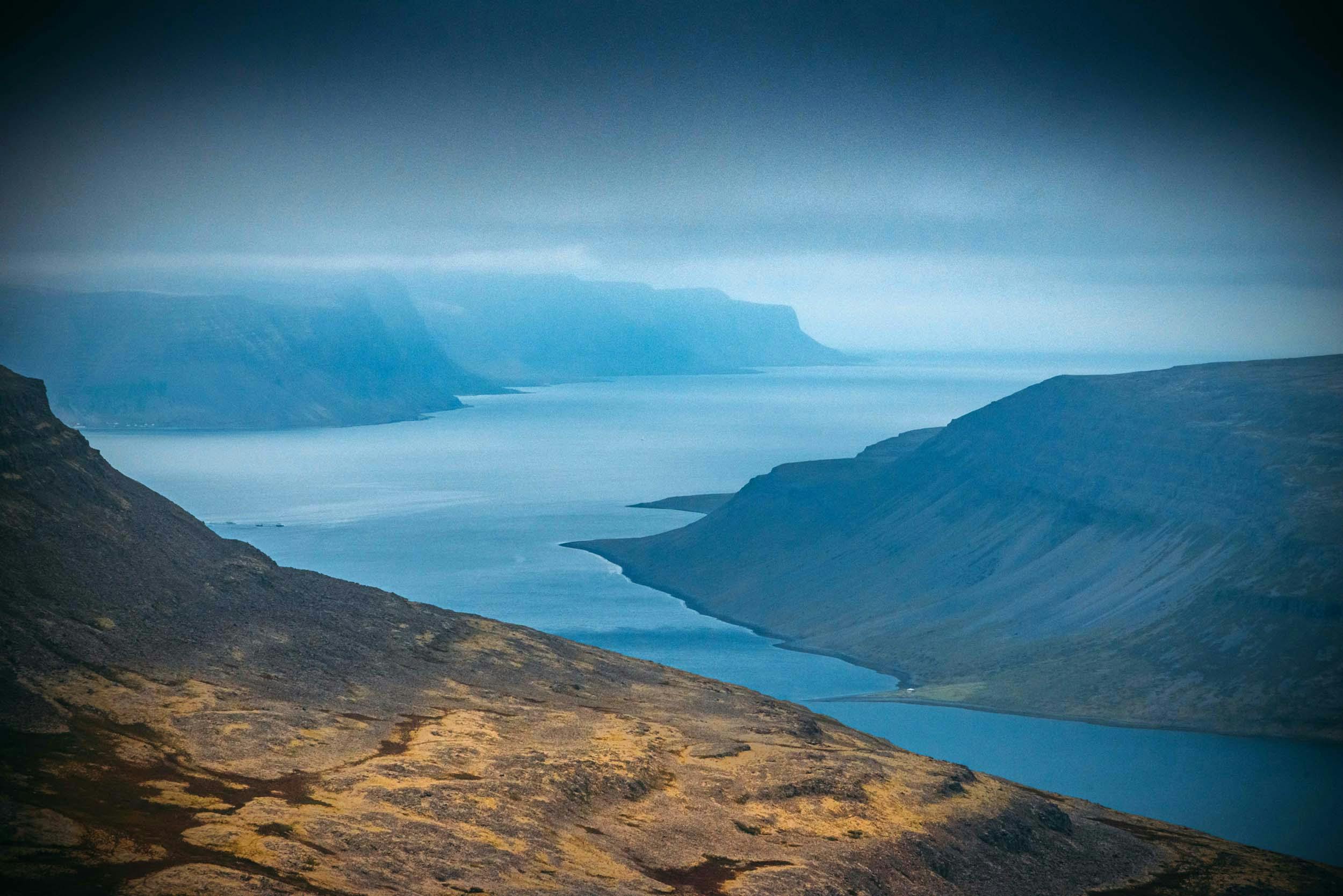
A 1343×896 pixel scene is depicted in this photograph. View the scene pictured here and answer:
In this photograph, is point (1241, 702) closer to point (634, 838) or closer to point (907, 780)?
point (907, 780)

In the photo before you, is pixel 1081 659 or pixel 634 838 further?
pixel 1081 659

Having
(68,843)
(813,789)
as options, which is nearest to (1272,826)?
(813,789)

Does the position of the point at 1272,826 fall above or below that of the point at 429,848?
below

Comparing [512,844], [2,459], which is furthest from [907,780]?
[2,459]

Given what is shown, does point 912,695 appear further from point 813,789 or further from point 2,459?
point 2,459

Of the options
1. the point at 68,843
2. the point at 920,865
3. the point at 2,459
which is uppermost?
the point at 2,459

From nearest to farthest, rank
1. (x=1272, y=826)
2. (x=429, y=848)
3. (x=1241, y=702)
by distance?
(x=429, y=848)
(x=1272, y=826)
(x=1241, y=702)

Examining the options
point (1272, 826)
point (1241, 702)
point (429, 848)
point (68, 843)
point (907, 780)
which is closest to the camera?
point (68, 843)
